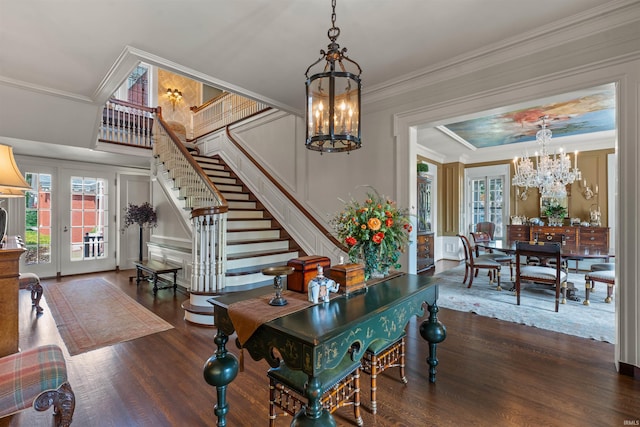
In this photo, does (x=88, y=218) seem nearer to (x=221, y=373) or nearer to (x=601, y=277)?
(x=221, y=373)

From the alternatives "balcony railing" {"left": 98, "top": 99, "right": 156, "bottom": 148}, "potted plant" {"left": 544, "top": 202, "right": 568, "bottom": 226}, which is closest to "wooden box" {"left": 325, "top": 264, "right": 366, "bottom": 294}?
"balcony railing" {"left": 98, "top": 99, "right": 156, "bottom": 148}

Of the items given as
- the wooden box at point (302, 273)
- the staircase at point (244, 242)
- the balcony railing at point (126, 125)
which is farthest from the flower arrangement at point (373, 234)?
the balcony railing at point (126, 125)

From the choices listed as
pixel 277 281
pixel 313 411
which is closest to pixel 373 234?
pixel 277 281

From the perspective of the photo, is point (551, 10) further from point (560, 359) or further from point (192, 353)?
point (192, 353)

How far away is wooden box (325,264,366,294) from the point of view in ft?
5.96

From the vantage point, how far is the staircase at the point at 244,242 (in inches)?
145

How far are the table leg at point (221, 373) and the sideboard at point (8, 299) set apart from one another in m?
1.76

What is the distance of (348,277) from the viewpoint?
1826 millimetres

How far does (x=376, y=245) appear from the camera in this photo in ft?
6.29

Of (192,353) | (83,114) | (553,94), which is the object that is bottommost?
(192,353)

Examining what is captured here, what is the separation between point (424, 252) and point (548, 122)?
11.1 feet

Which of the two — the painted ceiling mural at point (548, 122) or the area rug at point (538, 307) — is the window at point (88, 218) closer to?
the area rug at point (538, 307)

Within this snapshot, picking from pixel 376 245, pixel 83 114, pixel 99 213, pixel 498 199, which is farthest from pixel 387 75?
pixel 99 213

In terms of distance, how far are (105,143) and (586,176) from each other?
10198mm
